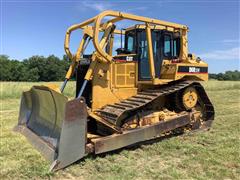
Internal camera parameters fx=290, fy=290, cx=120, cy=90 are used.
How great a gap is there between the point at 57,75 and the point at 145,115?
203 feet

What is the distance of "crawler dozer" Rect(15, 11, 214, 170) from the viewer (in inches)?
210

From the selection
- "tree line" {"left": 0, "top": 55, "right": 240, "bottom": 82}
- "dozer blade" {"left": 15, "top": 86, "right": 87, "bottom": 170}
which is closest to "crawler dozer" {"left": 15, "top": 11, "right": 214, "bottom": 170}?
"dozer blade" {"left": 15, "top": 86, "right": 87, "bottom": 170}

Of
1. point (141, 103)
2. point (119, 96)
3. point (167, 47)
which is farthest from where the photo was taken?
point (167, 47)

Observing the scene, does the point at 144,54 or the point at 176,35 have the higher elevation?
the point at 176,35

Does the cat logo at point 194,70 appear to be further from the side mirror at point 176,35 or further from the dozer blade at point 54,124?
the dozer blade at point 54,124

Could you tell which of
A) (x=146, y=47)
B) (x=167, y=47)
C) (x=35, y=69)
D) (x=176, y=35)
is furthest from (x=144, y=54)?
(x=35, y=69)

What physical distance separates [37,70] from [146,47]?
62.0 metres

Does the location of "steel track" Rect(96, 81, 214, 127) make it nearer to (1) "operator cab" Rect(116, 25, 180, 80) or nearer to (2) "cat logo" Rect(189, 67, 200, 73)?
(2) "cat logo" Rect(189, 67, 200, 73)

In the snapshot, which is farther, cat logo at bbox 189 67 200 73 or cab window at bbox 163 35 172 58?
cat logo at bbox 189 67 200 73

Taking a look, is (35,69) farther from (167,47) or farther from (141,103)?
(141,103)

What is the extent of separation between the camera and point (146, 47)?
695 cm

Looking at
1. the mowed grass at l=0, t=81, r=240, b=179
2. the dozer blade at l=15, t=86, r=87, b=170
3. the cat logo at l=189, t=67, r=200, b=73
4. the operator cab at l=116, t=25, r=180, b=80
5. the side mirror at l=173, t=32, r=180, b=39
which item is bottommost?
the mowed grass at l=0, t=81, r=240, b=179

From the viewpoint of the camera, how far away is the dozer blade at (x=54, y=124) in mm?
4945

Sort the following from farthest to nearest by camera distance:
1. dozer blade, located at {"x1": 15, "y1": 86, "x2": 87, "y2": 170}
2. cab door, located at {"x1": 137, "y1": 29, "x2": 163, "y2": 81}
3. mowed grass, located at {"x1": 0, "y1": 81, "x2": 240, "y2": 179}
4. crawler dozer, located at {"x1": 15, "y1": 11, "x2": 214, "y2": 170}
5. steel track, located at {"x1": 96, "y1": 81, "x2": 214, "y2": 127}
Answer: cab door, located at {"x1": 137, "y1": 29, "x2": 163, "y2": 81} < steel track, located at {"x1": 96, "y1": 81, "x2": 214, "y2": 127} < crawler dozer, located at {"x1": 15, "y1": 11, "x2": 214, "y2": 170} < dozer blade, located at {"x1": 15, "y1": 86, "x2": 87, "y2": 170} < mowed grass, located at {"x1": 0, "y1": 81, "x2": 240, "y2": 179}
